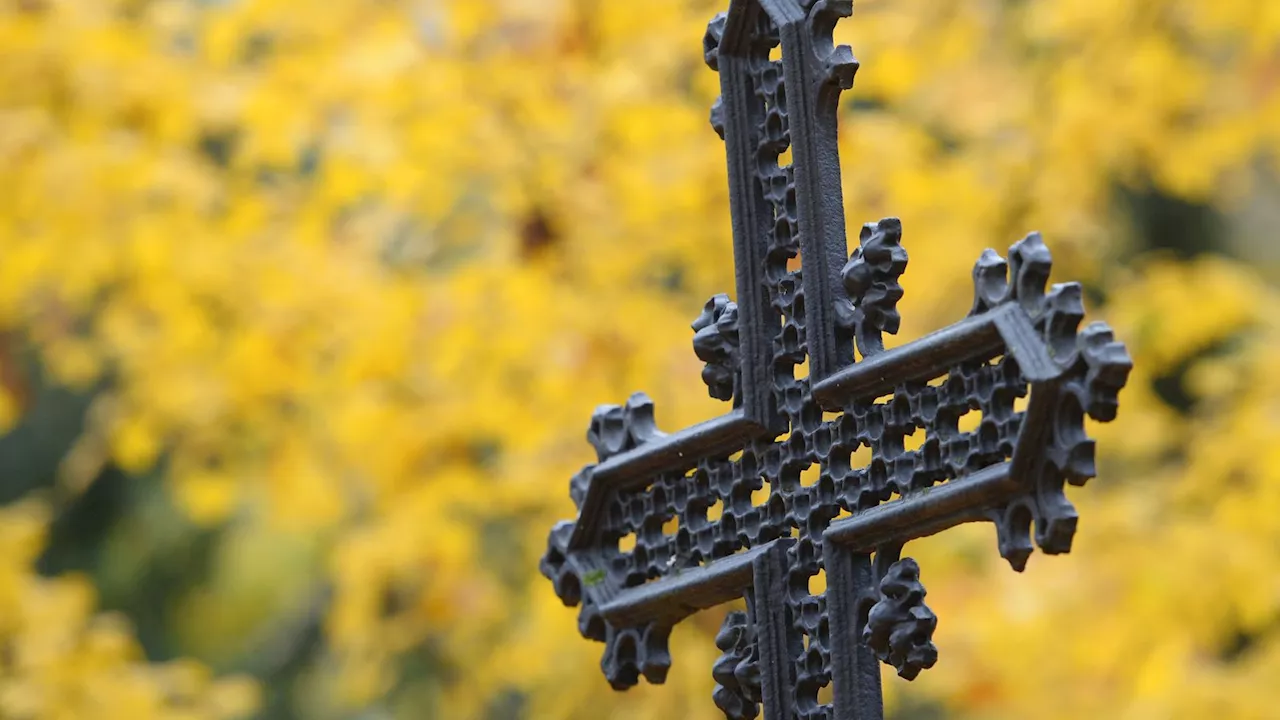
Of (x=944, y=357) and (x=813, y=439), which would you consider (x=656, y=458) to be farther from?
(x=944, y=357)

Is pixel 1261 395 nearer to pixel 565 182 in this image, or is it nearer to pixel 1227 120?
pixel 1227 120

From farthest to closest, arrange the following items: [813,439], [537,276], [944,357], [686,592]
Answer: [537,276] < [686,592] < [813,439] < [944,357]

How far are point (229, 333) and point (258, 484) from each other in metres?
0.79

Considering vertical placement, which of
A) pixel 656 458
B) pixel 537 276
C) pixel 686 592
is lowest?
pixel 686 592

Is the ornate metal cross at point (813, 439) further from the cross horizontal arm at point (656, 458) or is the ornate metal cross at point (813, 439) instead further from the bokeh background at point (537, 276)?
the bokeh background at point (537, 276)

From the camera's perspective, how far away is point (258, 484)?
5.07 metres

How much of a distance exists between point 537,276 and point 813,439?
275 cm

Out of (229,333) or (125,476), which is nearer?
(229,333)

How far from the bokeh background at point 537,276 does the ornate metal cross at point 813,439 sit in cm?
224

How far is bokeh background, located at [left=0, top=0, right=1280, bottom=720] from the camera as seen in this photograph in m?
3.84

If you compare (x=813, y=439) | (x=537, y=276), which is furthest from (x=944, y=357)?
(x=537, y=276)

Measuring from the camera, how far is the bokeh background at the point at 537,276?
3844 mm

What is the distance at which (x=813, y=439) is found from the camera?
1.33 m

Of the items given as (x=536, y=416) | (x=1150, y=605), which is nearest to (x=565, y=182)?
(x=536, y=416)
